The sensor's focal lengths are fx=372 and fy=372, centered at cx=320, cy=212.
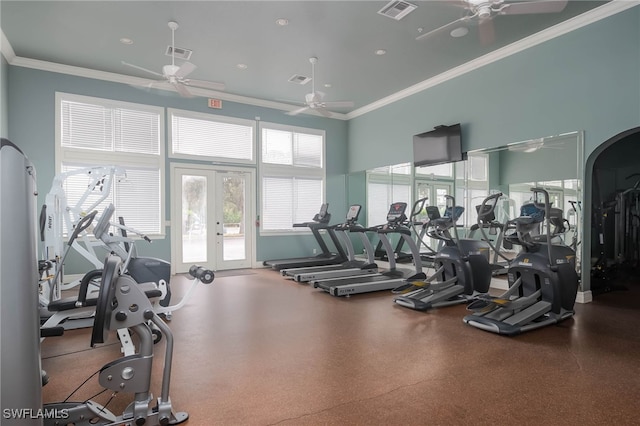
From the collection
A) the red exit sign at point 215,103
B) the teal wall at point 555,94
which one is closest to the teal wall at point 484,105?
the teal wall at point 555,94

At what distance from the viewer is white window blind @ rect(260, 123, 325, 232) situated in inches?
359

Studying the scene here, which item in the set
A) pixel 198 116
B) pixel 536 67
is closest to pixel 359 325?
pixel 536 67

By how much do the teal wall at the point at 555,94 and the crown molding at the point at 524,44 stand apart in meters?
0.07

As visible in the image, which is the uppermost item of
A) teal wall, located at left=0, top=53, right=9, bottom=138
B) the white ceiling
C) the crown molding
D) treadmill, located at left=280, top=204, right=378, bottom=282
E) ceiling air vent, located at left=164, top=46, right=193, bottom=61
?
the white ceiling

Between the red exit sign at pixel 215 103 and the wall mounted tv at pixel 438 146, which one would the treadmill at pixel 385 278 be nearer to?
the wall mounted tv at pixel 438 146

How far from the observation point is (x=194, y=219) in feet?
26.9

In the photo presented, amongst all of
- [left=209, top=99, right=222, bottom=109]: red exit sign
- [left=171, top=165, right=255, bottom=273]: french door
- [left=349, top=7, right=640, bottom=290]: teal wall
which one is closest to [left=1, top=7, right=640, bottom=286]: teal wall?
[left=349, top=7, right=640, bottom=290]: teal wall

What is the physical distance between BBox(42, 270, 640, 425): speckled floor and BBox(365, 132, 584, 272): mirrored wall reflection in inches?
64.0

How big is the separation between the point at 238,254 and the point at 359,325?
16.6 feet

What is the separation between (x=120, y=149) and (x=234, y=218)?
2.73m

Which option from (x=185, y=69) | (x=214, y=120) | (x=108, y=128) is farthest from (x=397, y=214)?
(x=108, y=128)

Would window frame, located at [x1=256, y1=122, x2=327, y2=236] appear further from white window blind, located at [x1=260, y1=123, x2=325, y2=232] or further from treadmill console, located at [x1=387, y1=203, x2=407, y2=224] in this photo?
treadmill console, located at [x1=387, y1=203, x2=407, y2=224]

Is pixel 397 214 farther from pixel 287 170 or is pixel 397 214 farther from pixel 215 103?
pixel 215 103

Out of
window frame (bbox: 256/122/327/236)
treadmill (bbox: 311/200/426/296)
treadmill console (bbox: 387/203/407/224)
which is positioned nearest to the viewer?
treadmill (bbox: 311/200/426/296)
